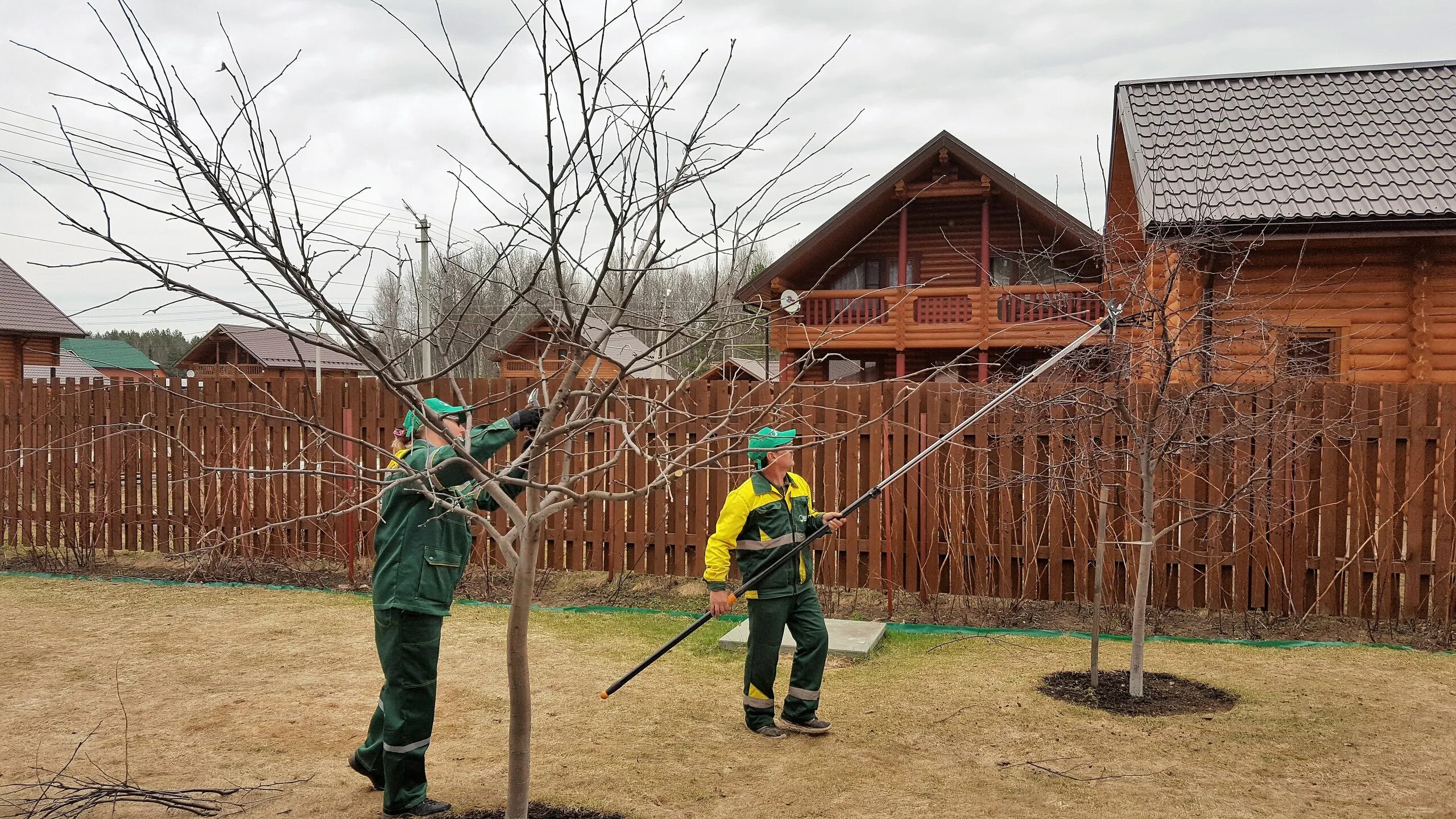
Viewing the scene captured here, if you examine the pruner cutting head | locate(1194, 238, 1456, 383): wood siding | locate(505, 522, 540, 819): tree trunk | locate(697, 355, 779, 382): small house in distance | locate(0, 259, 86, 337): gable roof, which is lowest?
locate(505, 522, 540, 819): tree trunk

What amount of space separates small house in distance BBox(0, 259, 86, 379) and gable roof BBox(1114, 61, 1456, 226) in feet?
85.7

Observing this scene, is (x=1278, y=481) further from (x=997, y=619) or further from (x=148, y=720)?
(x=148, y=720)

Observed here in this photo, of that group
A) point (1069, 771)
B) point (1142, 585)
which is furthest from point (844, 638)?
point (1069, 771)

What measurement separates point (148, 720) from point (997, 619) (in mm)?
5390

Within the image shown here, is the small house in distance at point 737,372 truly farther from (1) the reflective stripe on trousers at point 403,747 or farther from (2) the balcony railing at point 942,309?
(2) the balcony railing at point 942,309

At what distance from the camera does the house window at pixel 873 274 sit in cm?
1984

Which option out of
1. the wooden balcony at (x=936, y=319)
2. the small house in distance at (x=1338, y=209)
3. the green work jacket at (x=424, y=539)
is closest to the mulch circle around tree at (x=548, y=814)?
the green work jacket at (x=424, y=539)

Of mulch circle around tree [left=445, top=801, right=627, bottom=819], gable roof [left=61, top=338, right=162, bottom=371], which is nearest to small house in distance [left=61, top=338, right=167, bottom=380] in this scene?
gable roof [left=61, top=338, right=162, bottom=371]

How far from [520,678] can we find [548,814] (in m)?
0.87

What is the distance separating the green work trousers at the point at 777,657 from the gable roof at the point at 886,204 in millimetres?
10902

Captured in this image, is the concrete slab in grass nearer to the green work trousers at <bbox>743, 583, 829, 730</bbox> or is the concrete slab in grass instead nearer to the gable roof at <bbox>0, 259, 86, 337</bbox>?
the green work trousers at <bbox>743, 583, 829, 730</bbox>

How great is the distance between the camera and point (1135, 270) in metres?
5.41

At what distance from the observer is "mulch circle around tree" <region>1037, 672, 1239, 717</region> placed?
5035 millimetres

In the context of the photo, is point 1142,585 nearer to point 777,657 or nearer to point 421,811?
point 777,657
